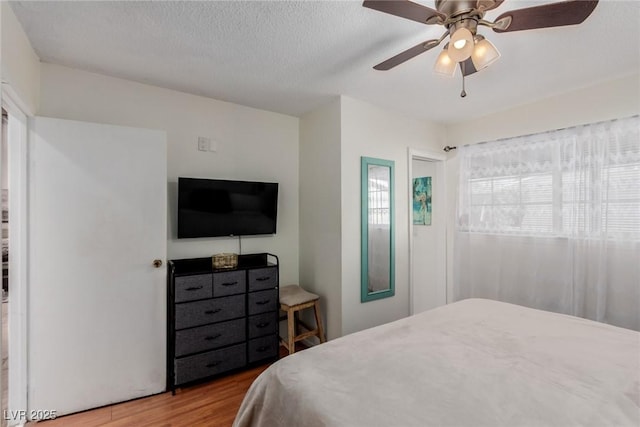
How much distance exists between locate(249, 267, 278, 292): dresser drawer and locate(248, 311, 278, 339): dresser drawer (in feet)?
0.80

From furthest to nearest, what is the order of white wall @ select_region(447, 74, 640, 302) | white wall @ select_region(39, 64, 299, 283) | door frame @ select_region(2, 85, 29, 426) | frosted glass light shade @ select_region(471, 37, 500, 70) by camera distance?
white wall @ select_region(447, 74, 640, 302) < white wall @ select_region(39, 64, 299, 283) < door frame @ select_region(2, 85, 29, 426) < frosted glass light shade @ select_region(471, 37, 500, 70)

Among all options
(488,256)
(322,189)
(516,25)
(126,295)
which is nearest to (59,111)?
(126,295)

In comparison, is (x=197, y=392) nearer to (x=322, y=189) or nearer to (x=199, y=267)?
(x=199, y=267)

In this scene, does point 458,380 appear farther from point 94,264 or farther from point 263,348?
point 94,264

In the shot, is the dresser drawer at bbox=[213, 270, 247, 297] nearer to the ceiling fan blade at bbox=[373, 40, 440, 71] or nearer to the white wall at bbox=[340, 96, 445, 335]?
the white wall at bbox=[340, 96, 445, 335]

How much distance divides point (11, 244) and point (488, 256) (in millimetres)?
3970

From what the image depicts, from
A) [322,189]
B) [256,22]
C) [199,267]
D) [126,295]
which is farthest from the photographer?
[322,189]

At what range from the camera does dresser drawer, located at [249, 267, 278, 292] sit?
103 inches

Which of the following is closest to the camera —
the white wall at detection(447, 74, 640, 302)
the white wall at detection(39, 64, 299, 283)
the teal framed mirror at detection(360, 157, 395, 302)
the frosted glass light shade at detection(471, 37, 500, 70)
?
the frosted glass light shade at detection(471, 37, 500, 70)

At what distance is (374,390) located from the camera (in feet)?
3.72

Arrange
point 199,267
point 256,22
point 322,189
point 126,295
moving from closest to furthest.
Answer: point 256,22, point 126,295, point 199,267, point 322,189

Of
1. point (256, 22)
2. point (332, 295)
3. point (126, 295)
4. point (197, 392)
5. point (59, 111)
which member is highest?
point (256, 22)

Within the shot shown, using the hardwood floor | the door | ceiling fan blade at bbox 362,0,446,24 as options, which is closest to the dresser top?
the hardwood floor

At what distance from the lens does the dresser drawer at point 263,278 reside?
2613 millimetres
